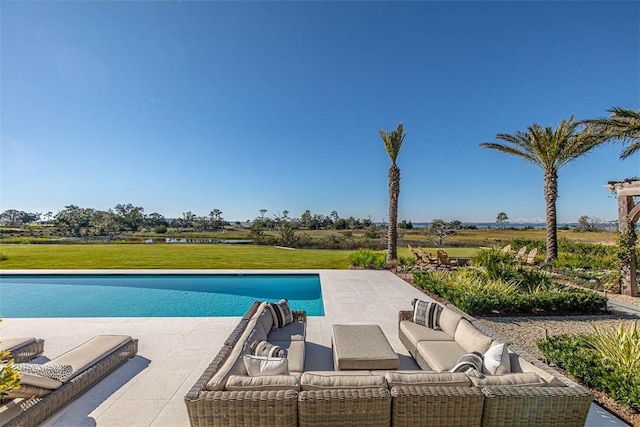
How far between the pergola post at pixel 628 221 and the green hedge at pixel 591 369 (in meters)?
6.45

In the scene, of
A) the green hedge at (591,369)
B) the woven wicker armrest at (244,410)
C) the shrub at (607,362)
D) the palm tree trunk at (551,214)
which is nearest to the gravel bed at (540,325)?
the green hedge at (591,369)

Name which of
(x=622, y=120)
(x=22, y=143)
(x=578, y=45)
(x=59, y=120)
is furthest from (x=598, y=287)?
(x=22, y=143)

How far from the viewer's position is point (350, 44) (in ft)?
37.7

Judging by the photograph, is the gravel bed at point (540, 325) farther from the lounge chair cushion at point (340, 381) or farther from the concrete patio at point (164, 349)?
the lounge chair cushion at point (340, 381)

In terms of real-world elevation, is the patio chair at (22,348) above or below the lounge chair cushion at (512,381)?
below

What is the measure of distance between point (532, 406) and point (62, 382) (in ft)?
14.7

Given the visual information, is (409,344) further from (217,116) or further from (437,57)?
(217,116)

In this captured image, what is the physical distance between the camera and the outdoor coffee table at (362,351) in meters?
3.48

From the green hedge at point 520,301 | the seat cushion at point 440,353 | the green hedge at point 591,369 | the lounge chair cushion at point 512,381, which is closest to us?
the lounge chair cushion at point 512,381

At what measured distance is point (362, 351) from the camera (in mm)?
3662

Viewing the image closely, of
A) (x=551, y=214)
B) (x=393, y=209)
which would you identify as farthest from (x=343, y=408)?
(x=551, y=214)

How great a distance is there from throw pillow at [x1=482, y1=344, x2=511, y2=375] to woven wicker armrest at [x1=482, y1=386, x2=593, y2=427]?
51cm

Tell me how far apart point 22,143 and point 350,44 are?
12.3 m

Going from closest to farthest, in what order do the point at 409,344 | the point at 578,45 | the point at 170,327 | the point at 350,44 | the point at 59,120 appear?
the point at 409,344 → the point at 170,327 → the point at 578,45 → the point at 59,120 → the point at 350,44
